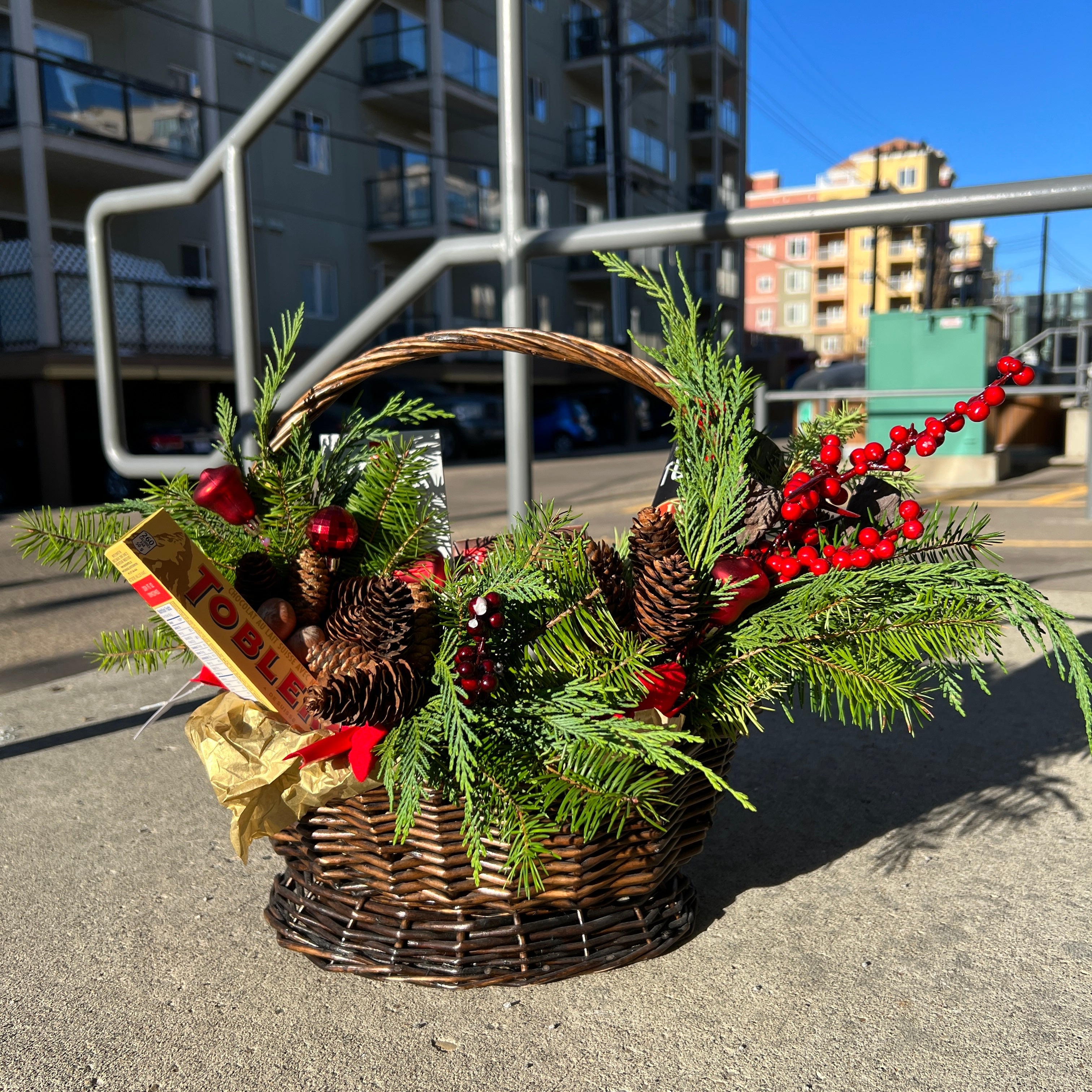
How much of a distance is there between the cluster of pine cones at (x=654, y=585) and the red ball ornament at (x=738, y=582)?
0.03 m

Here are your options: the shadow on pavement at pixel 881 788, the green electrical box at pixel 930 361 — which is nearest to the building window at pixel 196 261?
the green electrical box at pixel 930 361

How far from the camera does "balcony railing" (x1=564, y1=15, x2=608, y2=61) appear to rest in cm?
2517

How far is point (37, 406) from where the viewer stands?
41.2 ft

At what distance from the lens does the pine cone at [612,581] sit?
51.3 inches

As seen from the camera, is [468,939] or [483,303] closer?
[468,939]

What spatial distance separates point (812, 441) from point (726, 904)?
2.71 ft

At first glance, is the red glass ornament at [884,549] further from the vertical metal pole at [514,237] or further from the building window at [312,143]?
the building window at [312,143]

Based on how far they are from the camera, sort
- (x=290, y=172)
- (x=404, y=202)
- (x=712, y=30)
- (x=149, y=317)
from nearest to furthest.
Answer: (x=149, y=317)
(x=290, y=172)
(x=404, y=202)
(x=712, y=30)

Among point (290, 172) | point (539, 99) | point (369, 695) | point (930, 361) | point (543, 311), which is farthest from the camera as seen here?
point (543, 311)

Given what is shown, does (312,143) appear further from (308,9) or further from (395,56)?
(395,56)

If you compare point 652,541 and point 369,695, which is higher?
point 652,541

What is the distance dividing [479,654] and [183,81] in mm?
17277

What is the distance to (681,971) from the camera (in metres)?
1.40

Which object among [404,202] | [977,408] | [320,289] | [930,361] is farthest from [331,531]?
[404,202]
